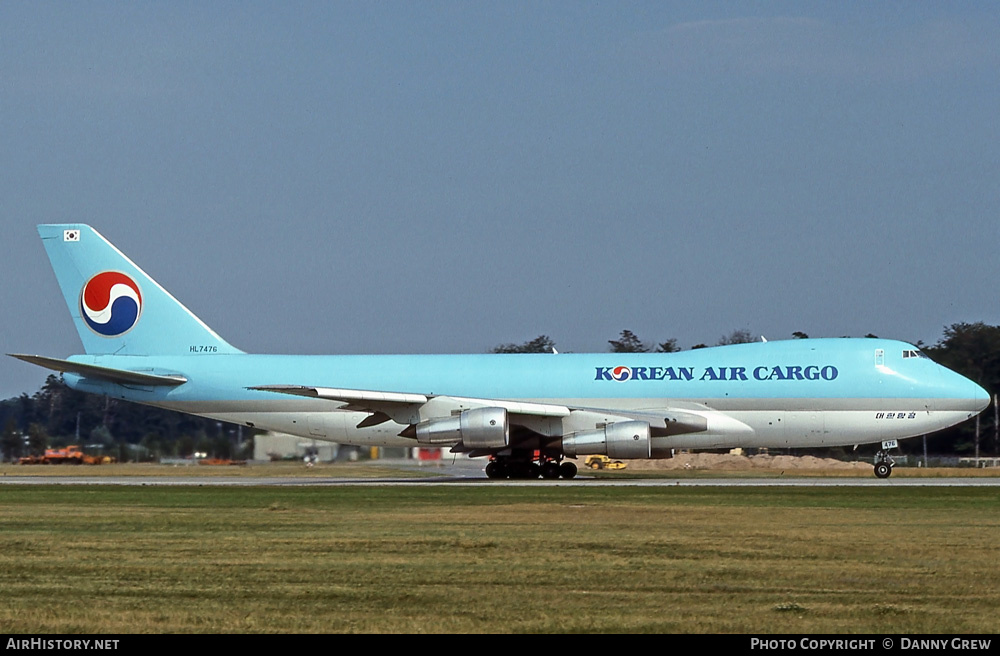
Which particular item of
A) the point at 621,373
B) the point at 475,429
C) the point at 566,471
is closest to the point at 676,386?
the point at 621,373

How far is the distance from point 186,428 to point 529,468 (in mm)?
21096

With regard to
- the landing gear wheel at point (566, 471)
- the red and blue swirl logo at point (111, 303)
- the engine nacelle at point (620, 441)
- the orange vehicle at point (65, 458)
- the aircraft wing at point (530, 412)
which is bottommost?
the landing gear wheel at point (566, 471)

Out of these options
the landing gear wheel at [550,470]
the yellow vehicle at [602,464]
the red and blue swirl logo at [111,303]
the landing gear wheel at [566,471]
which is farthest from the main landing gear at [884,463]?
the red and blue swirl logo at [111,303]

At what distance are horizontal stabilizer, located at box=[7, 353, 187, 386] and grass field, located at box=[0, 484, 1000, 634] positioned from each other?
466 inches

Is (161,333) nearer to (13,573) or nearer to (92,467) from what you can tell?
(92,467)

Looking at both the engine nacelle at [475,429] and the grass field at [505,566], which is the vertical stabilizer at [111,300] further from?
the grass field at [505,566]

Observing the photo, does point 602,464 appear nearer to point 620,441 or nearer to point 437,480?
point 437,480

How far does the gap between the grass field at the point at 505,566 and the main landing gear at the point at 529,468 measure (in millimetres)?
12019

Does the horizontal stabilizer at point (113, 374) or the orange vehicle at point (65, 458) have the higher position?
the horizontal stabilizer at point (113, 374)

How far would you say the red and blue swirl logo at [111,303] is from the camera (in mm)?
41656

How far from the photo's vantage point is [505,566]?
15.0m

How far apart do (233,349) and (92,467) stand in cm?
1407
